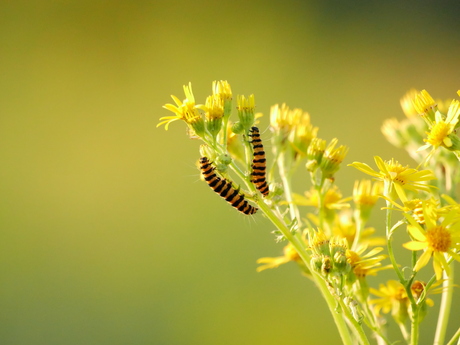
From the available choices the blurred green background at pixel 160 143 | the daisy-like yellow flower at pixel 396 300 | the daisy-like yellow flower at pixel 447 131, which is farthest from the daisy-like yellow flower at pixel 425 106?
the blurred green background at pixel 160 143

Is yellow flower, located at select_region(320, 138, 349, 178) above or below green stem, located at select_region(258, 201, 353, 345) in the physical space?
above

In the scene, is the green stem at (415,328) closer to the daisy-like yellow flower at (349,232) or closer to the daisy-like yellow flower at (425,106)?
the daisy-like yellow flower at (349,232)

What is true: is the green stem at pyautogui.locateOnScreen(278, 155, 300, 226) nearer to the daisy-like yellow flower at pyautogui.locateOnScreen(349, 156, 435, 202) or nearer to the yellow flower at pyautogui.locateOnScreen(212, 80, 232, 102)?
the daisy-like yellow flower at pyautogui.locateOnScreen(349, 156, 435, 202)

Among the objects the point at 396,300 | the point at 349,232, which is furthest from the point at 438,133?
the point at 396,300

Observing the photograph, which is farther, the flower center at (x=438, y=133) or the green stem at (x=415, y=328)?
the flower center at (x=438, y=133)

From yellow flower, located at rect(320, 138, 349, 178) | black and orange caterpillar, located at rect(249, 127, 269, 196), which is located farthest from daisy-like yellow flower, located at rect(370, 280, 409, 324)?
black and orange caterpillar, located at rect(249, 127, 269, 196)

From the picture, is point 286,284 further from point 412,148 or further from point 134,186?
point 412,148
